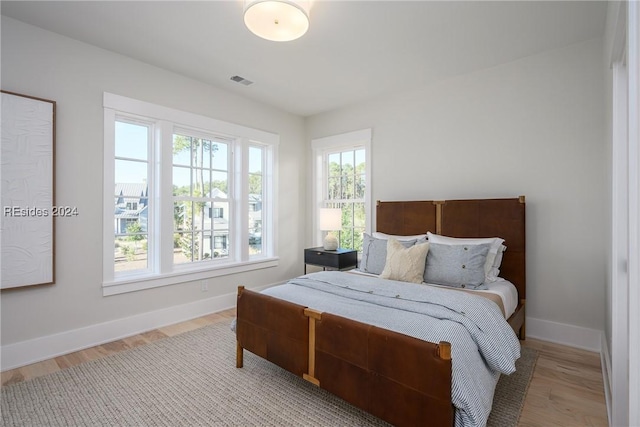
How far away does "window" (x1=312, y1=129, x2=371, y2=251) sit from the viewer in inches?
173

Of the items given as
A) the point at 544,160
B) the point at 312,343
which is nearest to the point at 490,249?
the point at 544,160

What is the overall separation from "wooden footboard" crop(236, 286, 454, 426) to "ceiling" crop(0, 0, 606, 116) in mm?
2216

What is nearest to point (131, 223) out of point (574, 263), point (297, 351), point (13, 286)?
point (13, 286)

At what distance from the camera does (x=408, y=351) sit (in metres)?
1.53

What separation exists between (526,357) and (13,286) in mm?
4217

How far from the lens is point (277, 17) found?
6.88 feet

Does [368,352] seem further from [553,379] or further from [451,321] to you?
[553,379]

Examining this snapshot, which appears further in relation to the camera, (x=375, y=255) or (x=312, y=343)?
(x=375, y=255)

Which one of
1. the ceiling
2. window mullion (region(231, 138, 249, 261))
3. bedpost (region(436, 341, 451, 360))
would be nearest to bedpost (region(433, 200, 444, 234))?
the ceiling

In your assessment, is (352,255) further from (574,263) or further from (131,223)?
(131,223)

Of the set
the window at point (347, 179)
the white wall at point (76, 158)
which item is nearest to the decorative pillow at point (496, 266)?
the window at point (347, 179)

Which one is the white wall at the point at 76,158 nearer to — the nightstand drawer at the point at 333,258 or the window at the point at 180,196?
the window at the point at 180,196

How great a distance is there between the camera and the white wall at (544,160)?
281 cm

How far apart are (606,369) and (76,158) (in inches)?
182
